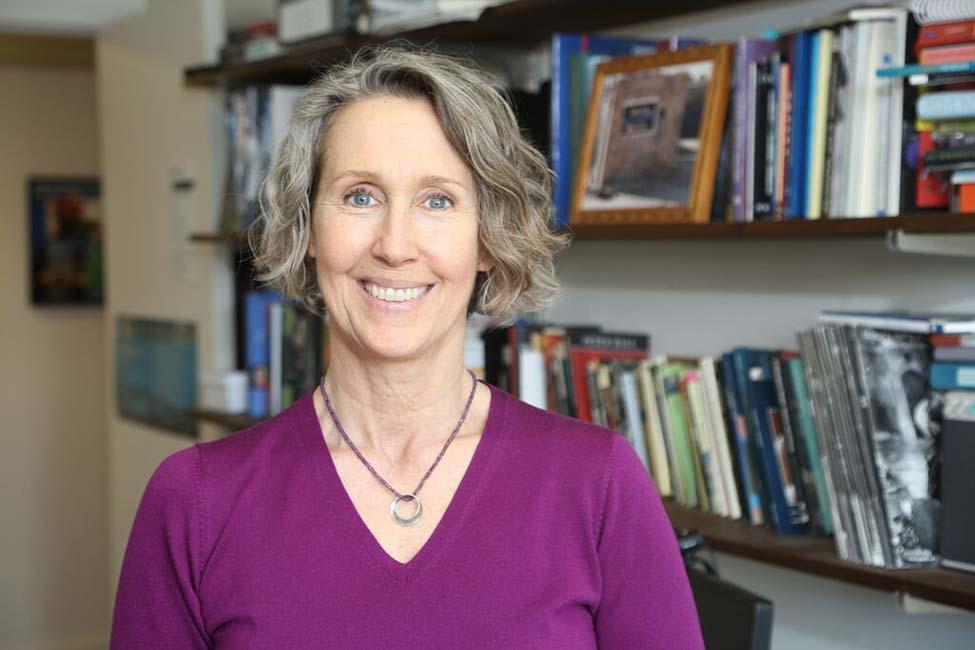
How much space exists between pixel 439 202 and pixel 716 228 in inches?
30.2

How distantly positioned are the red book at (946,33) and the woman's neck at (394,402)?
2.71ft

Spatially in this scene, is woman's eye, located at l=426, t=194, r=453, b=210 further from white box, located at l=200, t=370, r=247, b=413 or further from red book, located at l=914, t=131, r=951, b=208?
white box, located at l=200, t=370, r=247, b=413

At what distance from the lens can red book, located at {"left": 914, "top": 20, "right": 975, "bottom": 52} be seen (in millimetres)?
1632

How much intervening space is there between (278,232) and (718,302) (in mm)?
1171

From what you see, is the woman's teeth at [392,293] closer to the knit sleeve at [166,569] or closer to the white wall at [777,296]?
the knit sleeve at [166,569]

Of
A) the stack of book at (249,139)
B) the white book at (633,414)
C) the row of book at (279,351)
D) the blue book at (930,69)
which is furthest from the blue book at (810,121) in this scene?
the stack of book at (249,139)

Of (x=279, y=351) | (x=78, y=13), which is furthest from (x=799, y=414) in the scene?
(x=78, y=13)

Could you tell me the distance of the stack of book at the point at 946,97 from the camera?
1638 millimetres

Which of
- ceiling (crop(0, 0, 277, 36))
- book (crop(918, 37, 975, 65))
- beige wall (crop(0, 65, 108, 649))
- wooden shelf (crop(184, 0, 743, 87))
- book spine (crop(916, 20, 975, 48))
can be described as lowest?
beige wall (crop(0, 65, 108, 649))

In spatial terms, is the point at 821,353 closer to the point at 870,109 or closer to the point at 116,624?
the point at 870,109

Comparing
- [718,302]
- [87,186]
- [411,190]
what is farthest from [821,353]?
[87,186]

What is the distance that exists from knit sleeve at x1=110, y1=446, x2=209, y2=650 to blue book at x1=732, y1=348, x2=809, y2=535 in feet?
3.40

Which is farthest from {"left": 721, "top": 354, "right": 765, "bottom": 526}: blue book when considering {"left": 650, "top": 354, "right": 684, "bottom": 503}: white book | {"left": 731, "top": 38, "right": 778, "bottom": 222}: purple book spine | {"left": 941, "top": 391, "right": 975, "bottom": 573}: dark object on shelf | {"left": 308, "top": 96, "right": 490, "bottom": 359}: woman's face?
{"left": 308, "top": 96, "right": 490, "bottom": 359}: woman's face

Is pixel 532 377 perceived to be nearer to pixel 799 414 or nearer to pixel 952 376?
pixel 799 414
